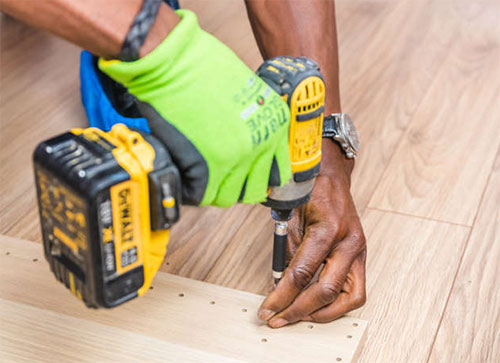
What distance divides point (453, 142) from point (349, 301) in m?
0.76

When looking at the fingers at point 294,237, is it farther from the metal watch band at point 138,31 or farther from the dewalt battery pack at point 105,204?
the metal watch band at point 138,31

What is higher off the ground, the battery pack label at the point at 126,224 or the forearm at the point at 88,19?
the forearm at the point at 88,19

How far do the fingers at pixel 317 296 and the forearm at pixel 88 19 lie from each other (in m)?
0.57

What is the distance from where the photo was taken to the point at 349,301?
1316 mm

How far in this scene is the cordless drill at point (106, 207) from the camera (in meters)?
0.87

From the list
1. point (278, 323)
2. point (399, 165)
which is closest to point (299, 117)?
point (278, 323)

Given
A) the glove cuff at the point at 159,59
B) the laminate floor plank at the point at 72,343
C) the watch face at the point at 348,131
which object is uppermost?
the glove cuff at the point at 159,59

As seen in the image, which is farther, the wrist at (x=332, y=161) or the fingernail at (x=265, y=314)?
the wrist at (x=332, y=161)

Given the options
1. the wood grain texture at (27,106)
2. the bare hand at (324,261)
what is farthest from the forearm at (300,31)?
the wood grain texture at (27,106)

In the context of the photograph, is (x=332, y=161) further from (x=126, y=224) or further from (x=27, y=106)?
(x=27, y=106)

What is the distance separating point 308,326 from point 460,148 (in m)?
0.80

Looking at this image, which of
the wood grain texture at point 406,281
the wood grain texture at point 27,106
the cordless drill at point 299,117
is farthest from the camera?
the wood grain texture at point 27,106

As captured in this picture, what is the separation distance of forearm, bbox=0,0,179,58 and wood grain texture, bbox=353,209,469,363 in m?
0.73

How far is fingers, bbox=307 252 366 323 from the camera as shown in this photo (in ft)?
4.27
